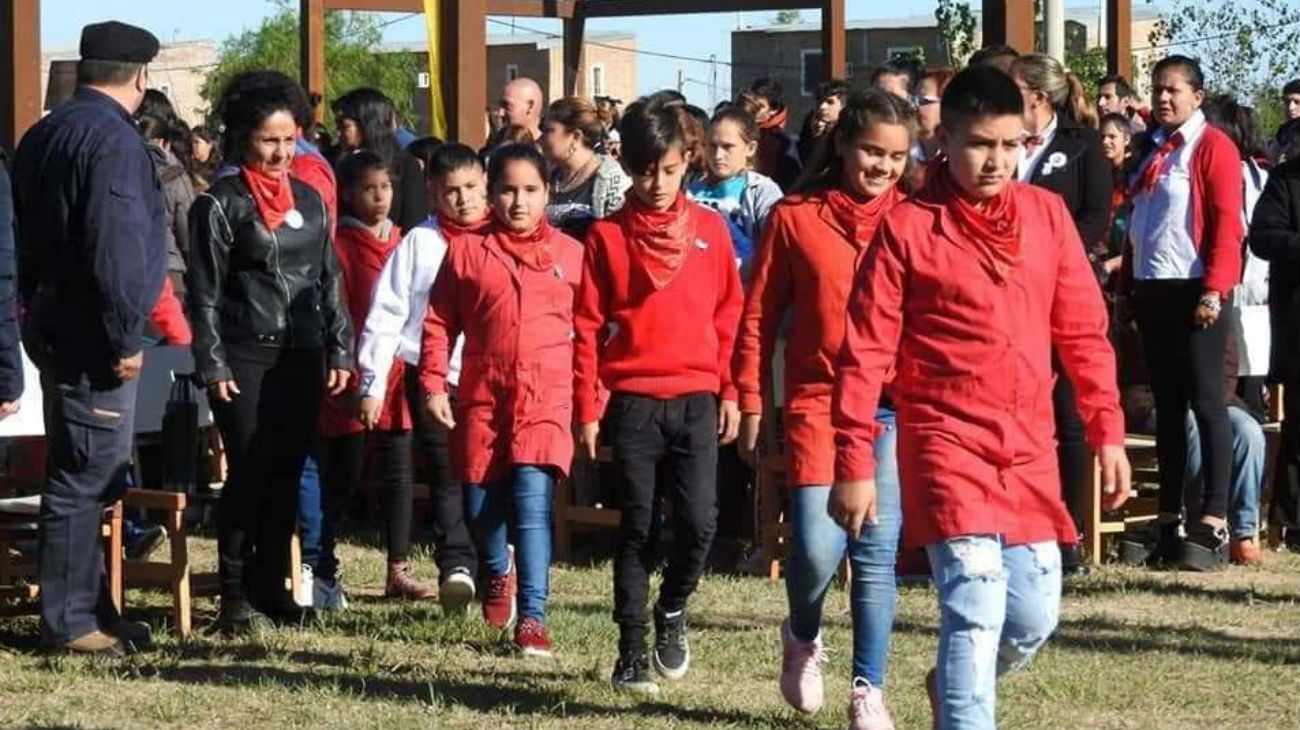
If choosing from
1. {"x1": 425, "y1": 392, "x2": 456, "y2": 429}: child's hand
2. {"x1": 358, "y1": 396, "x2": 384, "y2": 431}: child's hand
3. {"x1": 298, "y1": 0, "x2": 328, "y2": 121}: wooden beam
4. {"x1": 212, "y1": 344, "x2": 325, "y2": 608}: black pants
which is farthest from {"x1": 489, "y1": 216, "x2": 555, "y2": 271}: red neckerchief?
{"x1": 298, "y1": 0, "x2": 328, "y2": 121}: wooden beam

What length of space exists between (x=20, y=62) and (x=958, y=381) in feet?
31.4

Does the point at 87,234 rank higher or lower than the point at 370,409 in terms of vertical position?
higher

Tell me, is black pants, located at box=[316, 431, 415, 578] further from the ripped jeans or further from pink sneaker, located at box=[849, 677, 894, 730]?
the ripped jeans

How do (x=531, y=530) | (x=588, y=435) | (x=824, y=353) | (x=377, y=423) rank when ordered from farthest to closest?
(x=377, y=423) < (x=531, y=530) < (x=588, y=435) < (x=824, y=353)

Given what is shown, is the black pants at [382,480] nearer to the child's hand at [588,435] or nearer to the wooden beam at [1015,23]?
the child's hand at [588,435]

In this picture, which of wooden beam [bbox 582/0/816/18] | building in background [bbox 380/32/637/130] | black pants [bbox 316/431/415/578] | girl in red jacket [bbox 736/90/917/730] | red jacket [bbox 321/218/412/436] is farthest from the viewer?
building in background [bbox 380/32/637/130]

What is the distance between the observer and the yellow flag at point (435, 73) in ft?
45.8

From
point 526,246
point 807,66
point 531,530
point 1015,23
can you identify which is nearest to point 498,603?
point 531,530

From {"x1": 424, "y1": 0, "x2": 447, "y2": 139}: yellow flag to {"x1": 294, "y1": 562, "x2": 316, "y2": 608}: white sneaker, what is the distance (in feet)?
16.9

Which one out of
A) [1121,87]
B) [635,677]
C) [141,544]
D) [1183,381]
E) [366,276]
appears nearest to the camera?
[635,677]

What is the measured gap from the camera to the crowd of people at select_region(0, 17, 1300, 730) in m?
5.64

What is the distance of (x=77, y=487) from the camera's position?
7941 millimetres

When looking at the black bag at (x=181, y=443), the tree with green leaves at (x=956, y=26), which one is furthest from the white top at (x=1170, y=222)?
the tree with green leaves at (x=956, y=26)

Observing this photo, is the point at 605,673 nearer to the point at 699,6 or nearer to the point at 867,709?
the point at 867,709
